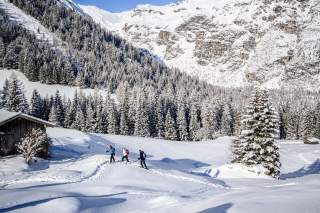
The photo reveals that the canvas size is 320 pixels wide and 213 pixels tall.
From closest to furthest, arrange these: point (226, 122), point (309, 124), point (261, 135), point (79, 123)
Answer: point (261, 135)
point (79, 123)
point (309, 124)
point (226, 122)

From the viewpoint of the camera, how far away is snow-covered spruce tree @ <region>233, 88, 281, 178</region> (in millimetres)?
35125

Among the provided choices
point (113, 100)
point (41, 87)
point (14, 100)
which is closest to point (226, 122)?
point (113, 100)

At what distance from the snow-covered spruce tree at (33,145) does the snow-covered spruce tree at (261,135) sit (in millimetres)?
19369

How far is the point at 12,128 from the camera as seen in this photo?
125ft

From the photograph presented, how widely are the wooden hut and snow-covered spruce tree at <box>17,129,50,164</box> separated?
63 centimetres

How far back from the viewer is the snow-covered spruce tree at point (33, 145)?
115ft

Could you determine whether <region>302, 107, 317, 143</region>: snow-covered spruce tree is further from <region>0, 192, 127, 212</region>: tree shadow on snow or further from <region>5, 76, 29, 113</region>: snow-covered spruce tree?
<region>0, 192, 127, 212</region>: tree shadow on snow

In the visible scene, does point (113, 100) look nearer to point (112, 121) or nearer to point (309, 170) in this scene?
point (112, 121)

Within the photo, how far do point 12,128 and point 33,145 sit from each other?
444cm

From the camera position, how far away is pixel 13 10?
631 feet

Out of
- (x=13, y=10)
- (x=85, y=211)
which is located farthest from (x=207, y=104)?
(x=13, y=10)

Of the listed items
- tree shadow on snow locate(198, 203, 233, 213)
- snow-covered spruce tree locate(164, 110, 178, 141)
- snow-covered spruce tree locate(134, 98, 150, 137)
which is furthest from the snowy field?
snow-covered spruce tree locate(164, 110, 178, 141)

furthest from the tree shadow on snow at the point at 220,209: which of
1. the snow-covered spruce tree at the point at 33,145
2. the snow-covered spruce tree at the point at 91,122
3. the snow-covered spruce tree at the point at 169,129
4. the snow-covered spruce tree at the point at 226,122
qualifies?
the snow-covered spruce tree at the point at 226,122

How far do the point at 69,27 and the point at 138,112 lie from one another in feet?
417
